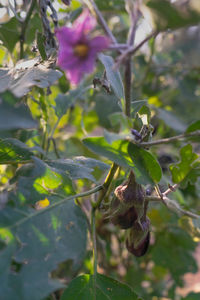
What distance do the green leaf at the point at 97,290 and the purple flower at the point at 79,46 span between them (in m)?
0.34

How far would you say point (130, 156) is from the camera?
52 cm

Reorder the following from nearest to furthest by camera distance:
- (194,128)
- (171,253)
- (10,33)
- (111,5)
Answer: (194,128), (10,33), (111,5), (171,253)

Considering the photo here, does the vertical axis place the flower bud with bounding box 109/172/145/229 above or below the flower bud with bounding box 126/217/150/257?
above

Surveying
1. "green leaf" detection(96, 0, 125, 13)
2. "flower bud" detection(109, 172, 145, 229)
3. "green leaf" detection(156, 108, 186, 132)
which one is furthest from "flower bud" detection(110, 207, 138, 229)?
"green leaf" detection(96, 0, 125, 13)

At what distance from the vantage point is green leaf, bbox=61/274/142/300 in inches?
22.4

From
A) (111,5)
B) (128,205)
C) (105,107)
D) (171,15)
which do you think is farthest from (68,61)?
(105,107)

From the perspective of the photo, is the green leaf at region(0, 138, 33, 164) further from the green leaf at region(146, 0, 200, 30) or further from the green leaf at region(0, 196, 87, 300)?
the green leaf at region(146, 0, 200, 30)

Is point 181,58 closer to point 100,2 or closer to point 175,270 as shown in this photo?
point 100,2

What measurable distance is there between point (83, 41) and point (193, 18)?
0.44 feet

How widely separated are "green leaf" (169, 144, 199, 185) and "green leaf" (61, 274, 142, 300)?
0.21 meters

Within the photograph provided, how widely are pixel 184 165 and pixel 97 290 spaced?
26 cm

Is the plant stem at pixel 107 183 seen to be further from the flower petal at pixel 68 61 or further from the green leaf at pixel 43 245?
the flower petal at pixel 68 61

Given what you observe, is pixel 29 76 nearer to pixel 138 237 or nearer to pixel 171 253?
pixel 138 237

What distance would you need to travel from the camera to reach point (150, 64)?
1.66 meters
